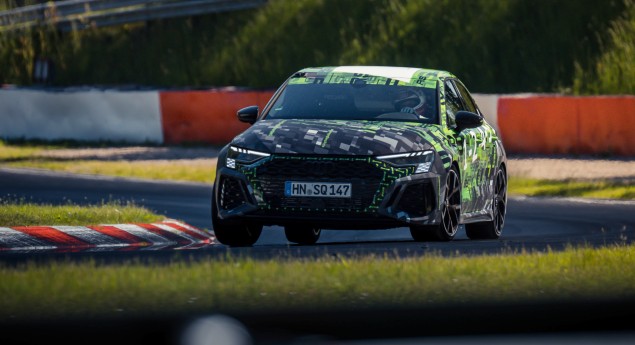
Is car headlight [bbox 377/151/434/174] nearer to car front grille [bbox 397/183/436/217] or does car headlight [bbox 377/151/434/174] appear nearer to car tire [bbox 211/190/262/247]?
car front grille [bbox 397/183/436/217]

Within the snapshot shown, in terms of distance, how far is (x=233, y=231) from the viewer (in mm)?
12703

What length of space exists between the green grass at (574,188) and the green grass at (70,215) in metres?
6.96

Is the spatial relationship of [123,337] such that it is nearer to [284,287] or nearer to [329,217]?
[284,287]

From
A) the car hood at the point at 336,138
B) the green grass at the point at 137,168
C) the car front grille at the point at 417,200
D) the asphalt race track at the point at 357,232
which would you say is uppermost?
the car hood at the point at 336,138

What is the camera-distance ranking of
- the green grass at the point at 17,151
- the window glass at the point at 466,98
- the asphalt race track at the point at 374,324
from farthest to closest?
1. the green grass at the point at 17,151
2. the window glass at the point at 466,98
3. the asphalt race track at the point at 374,324

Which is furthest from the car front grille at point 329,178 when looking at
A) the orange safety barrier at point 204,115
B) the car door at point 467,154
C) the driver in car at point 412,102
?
the orange safety barrier at point 204,115

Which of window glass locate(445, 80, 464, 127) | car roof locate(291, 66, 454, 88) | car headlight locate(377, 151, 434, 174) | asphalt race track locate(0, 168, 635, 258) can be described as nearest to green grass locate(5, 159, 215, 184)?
asphalt race track locate(0, 168, 635, 258)

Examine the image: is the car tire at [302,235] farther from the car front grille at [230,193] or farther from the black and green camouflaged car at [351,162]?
the car front grille at [230,193]

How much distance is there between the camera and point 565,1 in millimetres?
32094

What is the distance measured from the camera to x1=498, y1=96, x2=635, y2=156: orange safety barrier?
2473 centimetres

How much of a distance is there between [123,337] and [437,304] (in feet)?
6.35

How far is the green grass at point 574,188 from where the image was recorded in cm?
2048

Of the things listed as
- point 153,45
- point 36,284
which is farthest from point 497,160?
point 153,45

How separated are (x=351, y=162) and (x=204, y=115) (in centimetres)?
1740
